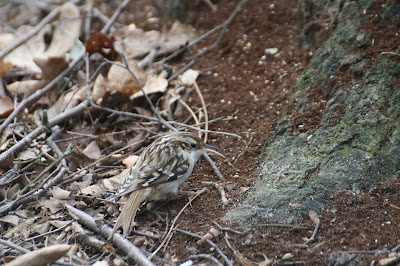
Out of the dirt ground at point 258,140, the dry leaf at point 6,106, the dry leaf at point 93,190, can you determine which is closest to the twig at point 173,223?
the dirt ground at point 258,140

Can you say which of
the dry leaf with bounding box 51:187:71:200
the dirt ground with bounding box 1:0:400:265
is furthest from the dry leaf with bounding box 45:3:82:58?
the dry leaf with bounding box 51:187:71:200

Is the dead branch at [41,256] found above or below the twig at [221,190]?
above

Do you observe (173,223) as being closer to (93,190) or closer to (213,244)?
(213,244)

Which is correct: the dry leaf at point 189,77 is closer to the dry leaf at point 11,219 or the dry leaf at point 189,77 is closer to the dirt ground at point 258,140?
the dirt ground at point 258,140

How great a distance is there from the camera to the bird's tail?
3152 millimetres

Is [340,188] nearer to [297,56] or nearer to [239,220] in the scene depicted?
[239,220]

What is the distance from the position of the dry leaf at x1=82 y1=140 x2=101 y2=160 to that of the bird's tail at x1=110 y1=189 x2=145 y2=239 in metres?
0.94

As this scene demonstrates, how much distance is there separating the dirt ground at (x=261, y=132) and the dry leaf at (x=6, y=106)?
2.03 meters

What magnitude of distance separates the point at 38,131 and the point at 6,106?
83 cm

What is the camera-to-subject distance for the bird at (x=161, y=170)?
3.47m

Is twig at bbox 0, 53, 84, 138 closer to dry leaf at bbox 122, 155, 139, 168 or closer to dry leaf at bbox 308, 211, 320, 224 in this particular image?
dry leaf at bbox 122, 155, 139, 168

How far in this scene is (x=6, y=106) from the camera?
4723 millimetres

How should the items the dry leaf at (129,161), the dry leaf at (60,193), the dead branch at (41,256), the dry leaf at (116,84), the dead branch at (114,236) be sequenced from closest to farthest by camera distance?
1. the dead branch at (41,256)
2. the dead branch at (114,236)
3. the dry leaf at (60,193)
4. the dry leaf at (129,161)
5. the dry leaf at (116,84)

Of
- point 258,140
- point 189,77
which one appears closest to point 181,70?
point 189,77
